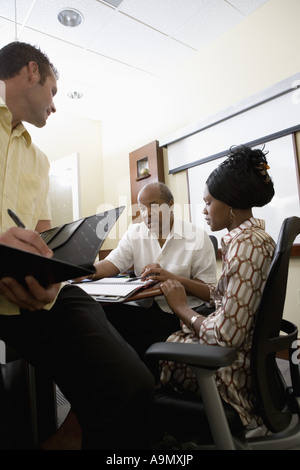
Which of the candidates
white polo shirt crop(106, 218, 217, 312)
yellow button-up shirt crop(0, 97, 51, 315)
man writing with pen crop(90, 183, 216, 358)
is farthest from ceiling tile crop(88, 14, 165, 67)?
yellow button-up shirt crop(0, 97, 51, 315)

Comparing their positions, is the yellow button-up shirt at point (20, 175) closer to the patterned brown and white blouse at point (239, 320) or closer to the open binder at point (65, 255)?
the open binder at point (65, 255)

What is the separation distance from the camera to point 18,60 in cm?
114

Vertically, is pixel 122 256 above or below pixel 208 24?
below

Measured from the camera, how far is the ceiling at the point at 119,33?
268 centimetres

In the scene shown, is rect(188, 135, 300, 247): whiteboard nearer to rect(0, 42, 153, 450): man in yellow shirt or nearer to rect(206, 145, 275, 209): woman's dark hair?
rect(206, 145, 275, 209): woman's dark hair

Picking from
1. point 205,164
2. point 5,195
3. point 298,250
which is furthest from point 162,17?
point 5,195

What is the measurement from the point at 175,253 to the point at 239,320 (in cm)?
103

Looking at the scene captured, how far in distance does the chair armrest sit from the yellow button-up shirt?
0.60 metres

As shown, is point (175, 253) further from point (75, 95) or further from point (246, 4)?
point (75, 95)

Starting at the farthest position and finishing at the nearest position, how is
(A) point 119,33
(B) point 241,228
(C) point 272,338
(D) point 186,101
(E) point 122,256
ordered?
(D) point 186,101 → (A) point 119,33 → (E) point 122,256 → (B) point 241,228 → (C) point 272,338

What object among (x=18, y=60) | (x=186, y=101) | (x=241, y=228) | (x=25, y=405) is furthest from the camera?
(x=186, y=101)

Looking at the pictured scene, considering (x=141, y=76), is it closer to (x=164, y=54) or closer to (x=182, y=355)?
(x=164, y=54)

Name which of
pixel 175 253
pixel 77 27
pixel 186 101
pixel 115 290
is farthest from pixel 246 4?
pixel 115 290

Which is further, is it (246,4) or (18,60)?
(246,4)
